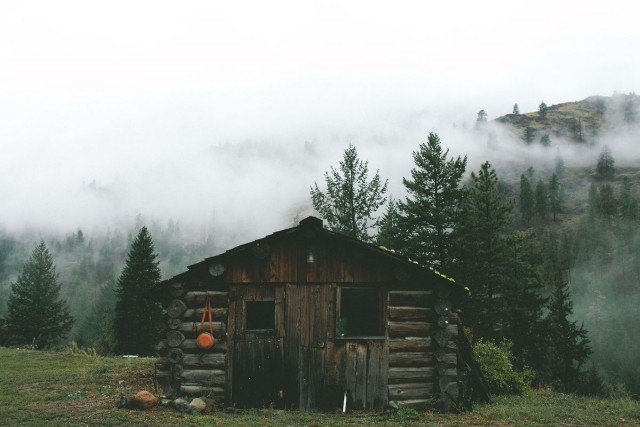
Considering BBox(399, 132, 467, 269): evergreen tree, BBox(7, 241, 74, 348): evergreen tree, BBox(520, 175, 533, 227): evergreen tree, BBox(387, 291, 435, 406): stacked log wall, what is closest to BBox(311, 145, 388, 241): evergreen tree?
BBox(399, 132, 467, 269): evergreen tree

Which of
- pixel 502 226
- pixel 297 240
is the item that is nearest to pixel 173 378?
pixel 297 240

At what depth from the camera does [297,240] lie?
43.8 ft

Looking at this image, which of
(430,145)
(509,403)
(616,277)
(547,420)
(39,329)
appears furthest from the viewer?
(616,277)

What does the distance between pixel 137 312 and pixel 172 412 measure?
40668 mm

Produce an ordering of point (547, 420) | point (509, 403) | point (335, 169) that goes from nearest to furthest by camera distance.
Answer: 1. point (547, 420)
2. point (509, 403)
3. point (335, 169)

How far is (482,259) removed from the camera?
115ft

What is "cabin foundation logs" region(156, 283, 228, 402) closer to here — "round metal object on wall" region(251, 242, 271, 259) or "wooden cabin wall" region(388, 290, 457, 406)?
"round metal object on wall" region(251, 242, 271, 259)

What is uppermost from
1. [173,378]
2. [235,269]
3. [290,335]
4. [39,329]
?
[235,269]

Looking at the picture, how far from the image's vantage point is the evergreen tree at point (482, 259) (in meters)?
34.3

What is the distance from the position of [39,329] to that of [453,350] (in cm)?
5924

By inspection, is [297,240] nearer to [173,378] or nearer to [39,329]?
[173,378]

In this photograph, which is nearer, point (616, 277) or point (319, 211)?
point (319, 211)

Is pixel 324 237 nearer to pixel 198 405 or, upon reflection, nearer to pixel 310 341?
pixel 310 341

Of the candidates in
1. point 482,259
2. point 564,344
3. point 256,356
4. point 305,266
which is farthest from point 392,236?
point 256,356
